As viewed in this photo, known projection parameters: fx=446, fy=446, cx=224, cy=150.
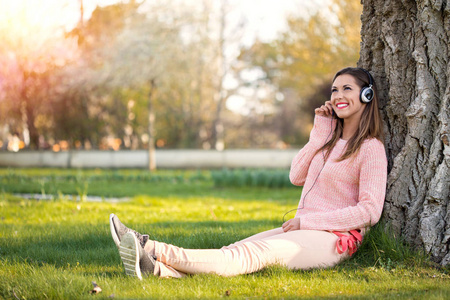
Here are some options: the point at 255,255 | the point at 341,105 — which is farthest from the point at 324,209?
the point at 341,105

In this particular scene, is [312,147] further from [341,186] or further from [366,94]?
[366,94]

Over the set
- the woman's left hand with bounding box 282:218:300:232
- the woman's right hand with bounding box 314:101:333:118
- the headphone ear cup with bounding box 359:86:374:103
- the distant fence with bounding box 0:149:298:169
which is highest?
the headphone ear cup with bounding box 359:86:374:103

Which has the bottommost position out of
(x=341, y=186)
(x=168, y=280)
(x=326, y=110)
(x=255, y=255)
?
(x=168, y=280)

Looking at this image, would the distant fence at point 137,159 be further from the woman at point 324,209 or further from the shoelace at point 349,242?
the shoelace at point 349,242

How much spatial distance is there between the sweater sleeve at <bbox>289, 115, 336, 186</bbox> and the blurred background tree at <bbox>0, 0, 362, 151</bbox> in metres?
12.6

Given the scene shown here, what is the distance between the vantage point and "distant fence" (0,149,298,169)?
17.5m

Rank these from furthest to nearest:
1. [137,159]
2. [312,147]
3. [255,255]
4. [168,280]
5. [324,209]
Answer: [137,159], [312,147], [324,209], [255,255], [168,280]

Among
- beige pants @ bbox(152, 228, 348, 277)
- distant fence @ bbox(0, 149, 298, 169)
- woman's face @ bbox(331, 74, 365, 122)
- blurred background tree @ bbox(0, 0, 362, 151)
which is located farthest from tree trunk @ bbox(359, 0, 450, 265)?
distant fence @ bbox(0, 149, 298, 169)

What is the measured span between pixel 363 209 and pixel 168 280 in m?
1.34

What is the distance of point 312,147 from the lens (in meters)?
3.43

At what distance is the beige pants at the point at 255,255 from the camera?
269cm

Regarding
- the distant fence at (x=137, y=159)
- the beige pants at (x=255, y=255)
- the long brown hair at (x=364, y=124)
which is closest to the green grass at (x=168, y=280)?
the beige pants at (x=255, y=255)

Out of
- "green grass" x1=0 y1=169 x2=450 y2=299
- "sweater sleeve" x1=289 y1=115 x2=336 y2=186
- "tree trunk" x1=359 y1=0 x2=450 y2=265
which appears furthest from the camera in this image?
"sweater sleeve" x1=289 y1=115 x2=336 y2=186

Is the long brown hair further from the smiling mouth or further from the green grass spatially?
the green grass
